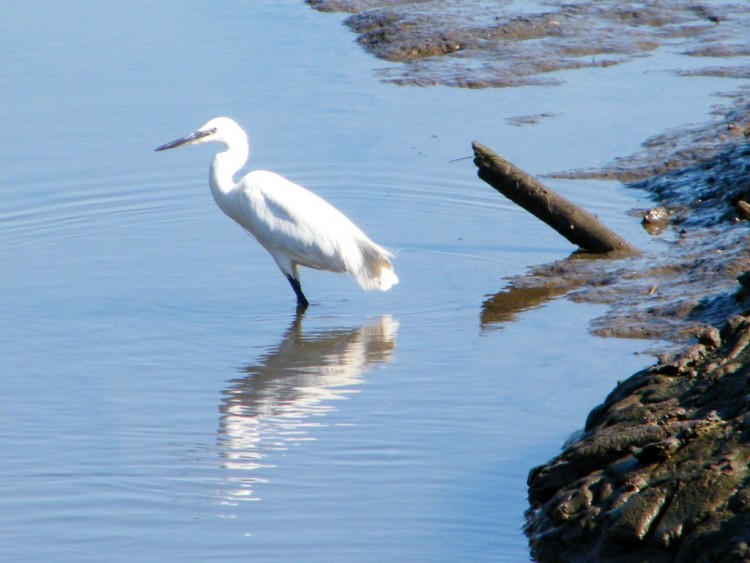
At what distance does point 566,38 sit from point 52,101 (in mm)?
6005

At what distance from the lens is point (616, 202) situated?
9930mm

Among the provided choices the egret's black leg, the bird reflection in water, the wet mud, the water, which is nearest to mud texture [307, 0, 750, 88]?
the wet mud

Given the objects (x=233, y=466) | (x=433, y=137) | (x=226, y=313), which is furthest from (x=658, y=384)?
(x=433, y=137)

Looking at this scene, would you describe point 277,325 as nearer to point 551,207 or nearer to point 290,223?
point 290,223

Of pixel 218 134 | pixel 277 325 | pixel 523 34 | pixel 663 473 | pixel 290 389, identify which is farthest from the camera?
pixel 523 34

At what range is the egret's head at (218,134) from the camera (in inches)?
359

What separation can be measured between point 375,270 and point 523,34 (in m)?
7.26

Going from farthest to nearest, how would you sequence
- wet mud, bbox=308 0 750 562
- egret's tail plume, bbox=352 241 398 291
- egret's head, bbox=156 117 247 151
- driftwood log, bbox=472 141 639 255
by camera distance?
egret's head, bbox=156 117 247 151 → driftwood log, bbox=472 141 639 255 → egret's tail plume, bbox=352 241 398 291 → wet mud, bbox=308 0 750 562

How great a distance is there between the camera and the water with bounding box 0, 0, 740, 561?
17.6ft

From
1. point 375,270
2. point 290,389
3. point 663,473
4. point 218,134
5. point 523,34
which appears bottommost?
point 290,389

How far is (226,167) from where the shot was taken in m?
9.18

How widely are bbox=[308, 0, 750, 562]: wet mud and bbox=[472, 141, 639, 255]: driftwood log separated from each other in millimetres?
146

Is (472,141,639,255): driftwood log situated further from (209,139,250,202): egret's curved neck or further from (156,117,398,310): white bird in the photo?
(209,139,250,202): egret's curved neck

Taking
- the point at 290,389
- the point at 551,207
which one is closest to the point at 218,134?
the point at 551,207
